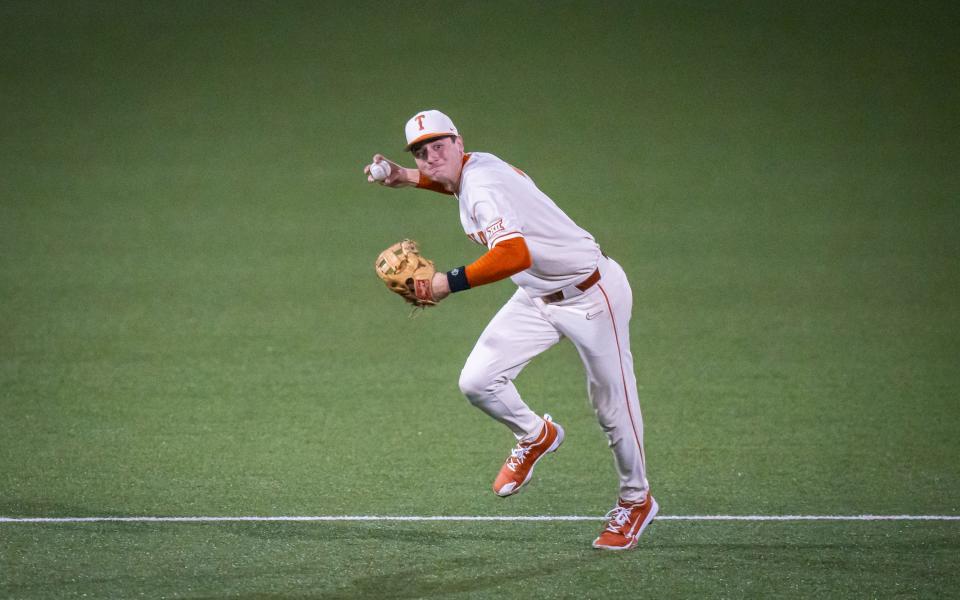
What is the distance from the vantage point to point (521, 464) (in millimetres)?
5715

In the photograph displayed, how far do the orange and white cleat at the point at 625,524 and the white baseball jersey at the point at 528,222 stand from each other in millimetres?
1104

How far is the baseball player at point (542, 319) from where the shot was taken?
5.35 metres

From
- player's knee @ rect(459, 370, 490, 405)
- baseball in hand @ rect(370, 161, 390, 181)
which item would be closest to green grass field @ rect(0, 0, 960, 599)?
player's knee @ rect(459, 370, 490, 405)

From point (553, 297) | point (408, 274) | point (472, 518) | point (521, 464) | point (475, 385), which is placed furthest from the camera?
point (472, 518)

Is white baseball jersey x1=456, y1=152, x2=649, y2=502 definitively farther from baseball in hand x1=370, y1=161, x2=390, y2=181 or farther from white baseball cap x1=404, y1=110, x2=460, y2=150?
baseball in hand x1=370, y1=161, x2=390, y2=181

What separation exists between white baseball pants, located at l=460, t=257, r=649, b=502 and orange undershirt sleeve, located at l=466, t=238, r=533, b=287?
0.60 m

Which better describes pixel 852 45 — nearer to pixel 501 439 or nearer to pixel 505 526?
pixel 501 439

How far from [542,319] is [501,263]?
0.72 metres

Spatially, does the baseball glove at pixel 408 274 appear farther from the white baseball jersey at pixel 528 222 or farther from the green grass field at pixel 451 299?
the green grass field at pixel 451 299

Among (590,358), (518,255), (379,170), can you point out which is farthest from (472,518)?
(379,170)

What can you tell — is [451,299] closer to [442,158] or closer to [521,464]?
[521,464]

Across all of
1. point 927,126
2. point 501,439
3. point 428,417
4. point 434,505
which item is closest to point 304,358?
point 428,417

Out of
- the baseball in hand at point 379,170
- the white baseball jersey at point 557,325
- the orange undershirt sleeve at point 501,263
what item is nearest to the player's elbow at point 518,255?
the orange undershirt sleeve at point 501,263

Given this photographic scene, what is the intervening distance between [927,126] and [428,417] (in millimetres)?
8568
